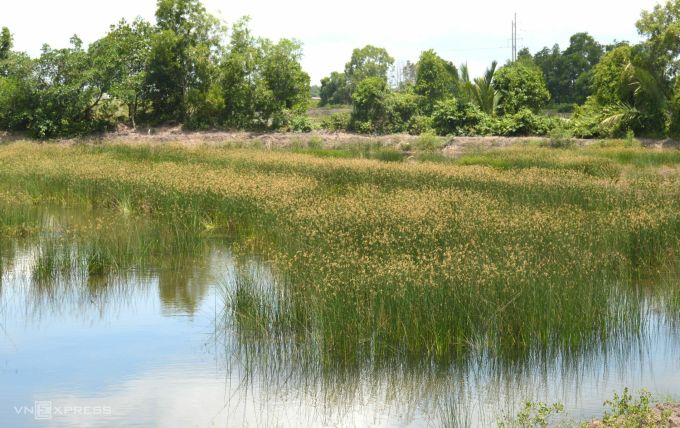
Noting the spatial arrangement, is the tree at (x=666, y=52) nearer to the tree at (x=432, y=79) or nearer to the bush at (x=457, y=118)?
the bush at (x=457, y=118)

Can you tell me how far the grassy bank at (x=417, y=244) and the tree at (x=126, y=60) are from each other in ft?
46.3

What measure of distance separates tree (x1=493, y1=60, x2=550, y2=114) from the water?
1181 inches

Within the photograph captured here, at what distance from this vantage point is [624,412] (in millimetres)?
6246

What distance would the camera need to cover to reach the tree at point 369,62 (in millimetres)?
82000

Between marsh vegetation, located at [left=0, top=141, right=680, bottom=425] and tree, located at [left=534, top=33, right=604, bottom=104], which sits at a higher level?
tree, located at [left=534, top=33, right=604, bottom=104]

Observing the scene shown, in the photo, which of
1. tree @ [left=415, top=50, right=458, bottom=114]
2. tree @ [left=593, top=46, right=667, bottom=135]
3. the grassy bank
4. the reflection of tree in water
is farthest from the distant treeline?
the reflection of tree in water

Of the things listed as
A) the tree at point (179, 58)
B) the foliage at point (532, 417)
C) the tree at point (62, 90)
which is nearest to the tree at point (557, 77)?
the tree at point (179, 58)

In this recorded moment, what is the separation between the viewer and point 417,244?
36.1 ft

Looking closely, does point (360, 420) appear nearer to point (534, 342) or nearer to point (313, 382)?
point (313, 382)

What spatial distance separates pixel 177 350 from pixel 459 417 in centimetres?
342

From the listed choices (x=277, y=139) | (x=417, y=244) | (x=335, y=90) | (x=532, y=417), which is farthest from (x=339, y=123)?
(x=335, y=90)

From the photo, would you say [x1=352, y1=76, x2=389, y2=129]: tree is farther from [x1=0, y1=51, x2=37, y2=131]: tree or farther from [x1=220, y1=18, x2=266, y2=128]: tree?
[x1=0, y1=51, x2=37, y2=131]: tree

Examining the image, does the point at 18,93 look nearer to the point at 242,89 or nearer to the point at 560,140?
the point at 242,89

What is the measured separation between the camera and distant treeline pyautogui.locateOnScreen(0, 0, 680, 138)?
33.8 metres
